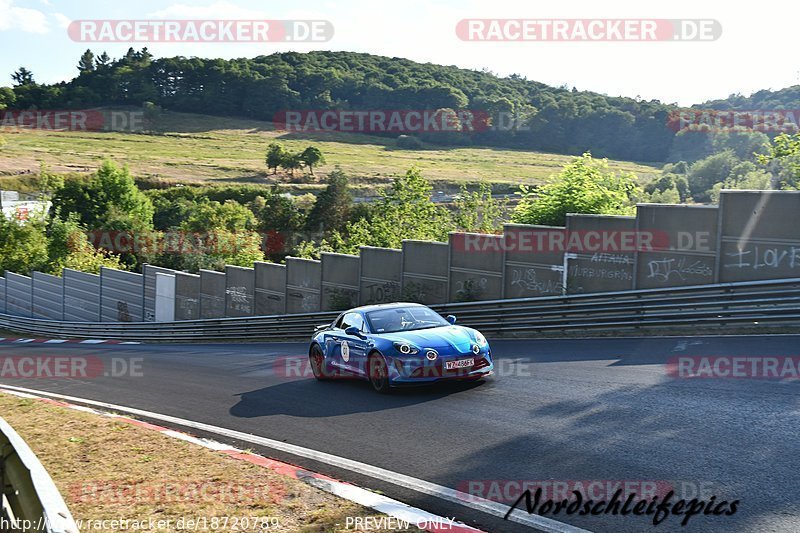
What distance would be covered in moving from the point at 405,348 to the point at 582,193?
12543mm

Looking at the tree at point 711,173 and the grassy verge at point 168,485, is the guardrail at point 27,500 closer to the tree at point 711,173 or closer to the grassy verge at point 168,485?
the grassy verge at point 168,485

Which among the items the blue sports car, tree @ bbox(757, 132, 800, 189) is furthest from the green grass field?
the blue sports car

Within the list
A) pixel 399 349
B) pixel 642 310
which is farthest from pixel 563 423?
pixel 642 310

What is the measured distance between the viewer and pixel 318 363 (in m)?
14.9

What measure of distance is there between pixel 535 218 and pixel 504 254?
3.16 meters

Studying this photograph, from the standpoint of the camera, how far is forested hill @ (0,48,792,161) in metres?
105

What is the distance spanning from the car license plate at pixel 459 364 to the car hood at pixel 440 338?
5.9 inches

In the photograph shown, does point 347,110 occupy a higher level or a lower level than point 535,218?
higher

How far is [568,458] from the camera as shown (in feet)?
26.4

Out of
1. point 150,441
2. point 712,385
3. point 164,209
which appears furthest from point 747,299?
point 164,209

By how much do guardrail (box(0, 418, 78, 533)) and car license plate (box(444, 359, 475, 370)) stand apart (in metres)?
7.17

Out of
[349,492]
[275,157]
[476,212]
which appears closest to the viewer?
[349,492]

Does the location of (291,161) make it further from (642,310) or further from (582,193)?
(642,310)

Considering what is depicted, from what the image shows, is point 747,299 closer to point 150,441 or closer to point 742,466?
point 742,466
